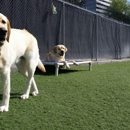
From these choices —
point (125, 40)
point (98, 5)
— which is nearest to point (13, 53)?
point (125, 40)

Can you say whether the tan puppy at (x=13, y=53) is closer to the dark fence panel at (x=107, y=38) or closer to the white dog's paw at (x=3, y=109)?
the white dog's paw at (x=3, y=109)

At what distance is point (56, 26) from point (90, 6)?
87.7ft

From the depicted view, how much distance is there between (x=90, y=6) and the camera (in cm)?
3189

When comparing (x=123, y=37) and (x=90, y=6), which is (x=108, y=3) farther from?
(x=123, y=37)

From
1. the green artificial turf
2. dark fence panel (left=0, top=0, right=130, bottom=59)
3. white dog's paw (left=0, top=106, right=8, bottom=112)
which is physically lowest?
the green artificial turf

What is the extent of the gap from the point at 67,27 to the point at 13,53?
486 centimetres

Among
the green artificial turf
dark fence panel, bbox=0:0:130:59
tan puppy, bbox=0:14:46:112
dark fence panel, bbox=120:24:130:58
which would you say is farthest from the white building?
tan puppy, bbox=0:14:46:112

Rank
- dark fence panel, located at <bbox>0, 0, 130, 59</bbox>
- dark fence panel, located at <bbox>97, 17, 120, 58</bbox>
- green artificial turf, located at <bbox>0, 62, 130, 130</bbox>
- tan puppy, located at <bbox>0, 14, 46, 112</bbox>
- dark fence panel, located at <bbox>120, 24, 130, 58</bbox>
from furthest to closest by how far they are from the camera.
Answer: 1. dark fence panel, located at <bbox>120, 24, 130, 58</bbox>
2. dark fence panel, located at <bbox>97, 17, 120, 58</bbox>
3. dark fence panel, located at <bbox>0, 0, 130, 59</bbox>
4. tan puppy, located at <bbox>0, 14, 46, 112</bbox>
5. green artificial turf, located at <bbox>0, 62, 130, 130</bbox>

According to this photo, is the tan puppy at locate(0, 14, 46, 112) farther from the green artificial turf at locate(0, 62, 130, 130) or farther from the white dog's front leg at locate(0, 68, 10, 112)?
the green artificial turf at locate(0, 62, 130, 130)

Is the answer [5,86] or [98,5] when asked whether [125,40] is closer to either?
[5,86]

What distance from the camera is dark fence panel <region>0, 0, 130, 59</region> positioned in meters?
5.47

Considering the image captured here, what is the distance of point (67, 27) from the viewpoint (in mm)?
7168

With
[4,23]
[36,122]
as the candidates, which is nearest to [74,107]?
[36,122]

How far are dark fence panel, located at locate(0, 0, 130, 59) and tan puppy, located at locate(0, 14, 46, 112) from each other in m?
2.38
